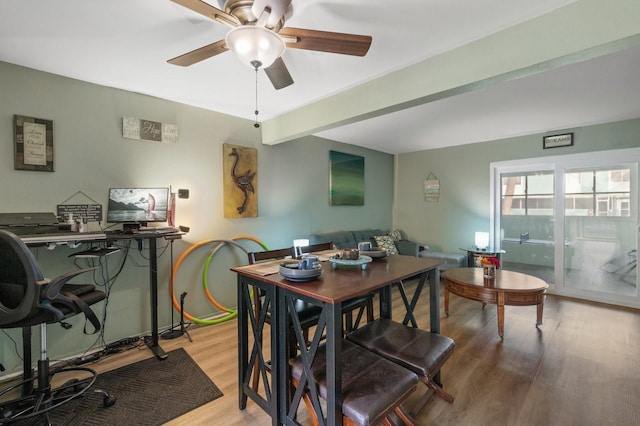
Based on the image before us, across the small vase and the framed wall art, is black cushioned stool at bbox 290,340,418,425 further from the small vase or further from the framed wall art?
the framed wall art

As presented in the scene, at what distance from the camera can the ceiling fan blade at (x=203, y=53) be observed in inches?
62.2

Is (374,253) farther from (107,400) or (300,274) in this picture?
(107,400)

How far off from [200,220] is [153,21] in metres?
1.94

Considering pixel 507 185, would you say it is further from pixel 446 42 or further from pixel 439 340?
pixel 439 340

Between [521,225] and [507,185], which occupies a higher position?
[507,185]

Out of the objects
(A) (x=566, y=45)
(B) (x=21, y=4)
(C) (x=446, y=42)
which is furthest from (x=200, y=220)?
(A) (x=566, y=45)

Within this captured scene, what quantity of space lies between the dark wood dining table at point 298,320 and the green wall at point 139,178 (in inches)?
63.9

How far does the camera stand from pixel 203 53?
1.66 meters

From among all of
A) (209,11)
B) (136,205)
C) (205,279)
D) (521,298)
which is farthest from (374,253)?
(136,205)

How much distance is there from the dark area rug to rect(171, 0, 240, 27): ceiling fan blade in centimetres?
230

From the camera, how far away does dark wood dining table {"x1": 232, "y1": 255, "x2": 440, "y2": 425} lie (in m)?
1.17

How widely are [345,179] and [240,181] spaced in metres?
1.97

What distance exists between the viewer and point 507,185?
4605 mm

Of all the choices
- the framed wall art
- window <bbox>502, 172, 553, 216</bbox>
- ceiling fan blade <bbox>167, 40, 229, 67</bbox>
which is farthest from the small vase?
the framed wall art
